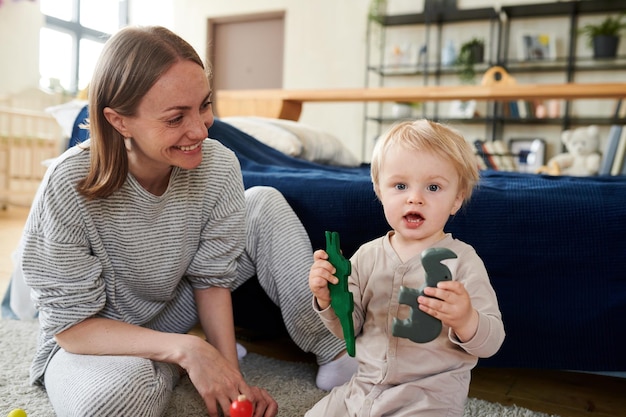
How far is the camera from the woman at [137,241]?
3.01ft

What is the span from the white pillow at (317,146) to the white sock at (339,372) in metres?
1.00

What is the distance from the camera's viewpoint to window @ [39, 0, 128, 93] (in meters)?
5.26

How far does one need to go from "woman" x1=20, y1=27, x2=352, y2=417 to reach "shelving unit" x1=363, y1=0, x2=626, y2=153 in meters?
Answer: 3.58

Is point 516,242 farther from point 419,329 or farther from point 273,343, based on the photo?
point 273,343

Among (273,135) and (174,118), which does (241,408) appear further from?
(273,135)

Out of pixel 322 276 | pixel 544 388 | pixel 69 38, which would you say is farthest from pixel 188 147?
pixel 69 38

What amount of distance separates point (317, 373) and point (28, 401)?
0.54 metres

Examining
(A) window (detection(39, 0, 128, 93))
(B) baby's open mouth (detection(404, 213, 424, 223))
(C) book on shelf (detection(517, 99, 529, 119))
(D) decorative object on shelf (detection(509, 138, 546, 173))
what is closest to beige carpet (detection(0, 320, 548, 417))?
(B) baby's open mouth (detection(404, 213, 424, 223))

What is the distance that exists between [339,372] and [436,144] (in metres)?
0.54

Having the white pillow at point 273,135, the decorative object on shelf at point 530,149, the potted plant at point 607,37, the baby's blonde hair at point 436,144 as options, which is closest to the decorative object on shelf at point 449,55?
the decorative object on shelf at point 530,149

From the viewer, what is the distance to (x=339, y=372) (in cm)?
116

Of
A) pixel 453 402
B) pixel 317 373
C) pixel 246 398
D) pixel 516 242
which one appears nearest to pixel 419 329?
pixel 453 402

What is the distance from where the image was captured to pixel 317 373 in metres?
1.25

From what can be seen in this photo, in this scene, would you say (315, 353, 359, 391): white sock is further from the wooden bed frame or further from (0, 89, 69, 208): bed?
(0, 89, 69, 208): bed
